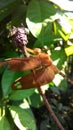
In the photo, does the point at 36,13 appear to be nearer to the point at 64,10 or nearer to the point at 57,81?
the point at 64,10

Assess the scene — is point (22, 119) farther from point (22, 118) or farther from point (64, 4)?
point (64, 4)

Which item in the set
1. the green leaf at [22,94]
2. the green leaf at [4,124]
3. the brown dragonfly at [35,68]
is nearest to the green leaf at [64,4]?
the brown dragonfly at [35,68]

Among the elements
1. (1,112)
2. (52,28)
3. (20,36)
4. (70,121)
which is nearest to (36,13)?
(52,28)

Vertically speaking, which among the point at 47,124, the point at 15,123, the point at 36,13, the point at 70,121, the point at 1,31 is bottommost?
the point at 70,121

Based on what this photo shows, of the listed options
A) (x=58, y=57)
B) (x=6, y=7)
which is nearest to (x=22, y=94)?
(x=58, y=57)

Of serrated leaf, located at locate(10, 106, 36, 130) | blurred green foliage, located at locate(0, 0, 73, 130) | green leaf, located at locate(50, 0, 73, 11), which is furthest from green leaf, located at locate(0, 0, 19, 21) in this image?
serrated leaf, located at locate(10, 106, 36, 130)

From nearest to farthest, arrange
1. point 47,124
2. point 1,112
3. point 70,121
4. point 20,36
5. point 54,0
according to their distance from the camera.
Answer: point 20,36, point 54,0, point 1,112, point 47,124, point 70,121
